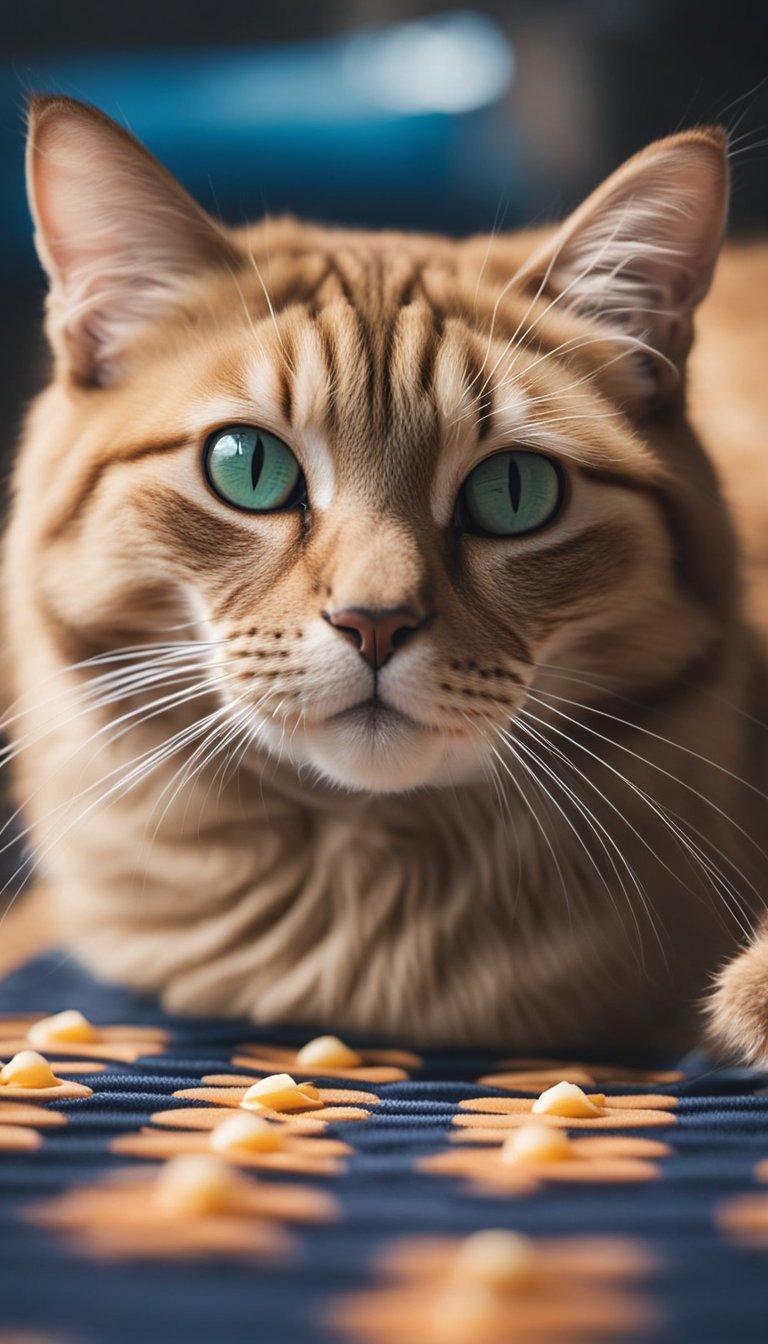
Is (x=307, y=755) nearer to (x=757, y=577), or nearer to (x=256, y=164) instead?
(x=757, y=577)

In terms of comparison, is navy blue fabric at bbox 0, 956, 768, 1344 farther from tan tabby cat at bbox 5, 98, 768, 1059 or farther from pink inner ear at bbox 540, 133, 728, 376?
pink inner ear at bbox 540, 133, 728, 376

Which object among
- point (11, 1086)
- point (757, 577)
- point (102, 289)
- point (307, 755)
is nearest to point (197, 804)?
point (307, 755)

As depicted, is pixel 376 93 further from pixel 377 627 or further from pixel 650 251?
pixel 377 627

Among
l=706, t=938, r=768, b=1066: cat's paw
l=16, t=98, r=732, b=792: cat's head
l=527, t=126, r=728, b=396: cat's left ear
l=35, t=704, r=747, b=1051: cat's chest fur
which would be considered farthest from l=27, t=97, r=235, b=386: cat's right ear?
l=706, t=938, r=768, b=1066: cat's paw

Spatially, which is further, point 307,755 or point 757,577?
point 757,577

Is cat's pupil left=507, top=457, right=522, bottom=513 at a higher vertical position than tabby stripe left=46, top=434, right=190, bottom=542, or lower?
lower

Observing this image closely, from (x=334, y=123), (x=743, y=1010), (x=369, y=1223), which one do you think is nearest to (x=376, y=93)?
(x=334, y=123)
